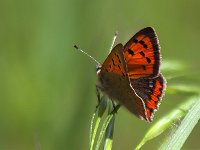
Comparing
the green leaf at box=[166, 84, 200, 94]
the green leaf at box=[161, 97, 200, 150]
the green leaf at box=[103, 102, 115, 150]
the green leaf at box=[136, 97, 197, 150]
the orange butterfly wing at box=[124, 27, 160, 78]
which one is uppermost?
the orange butterfly wing at box=[124, 27, 160, 78]

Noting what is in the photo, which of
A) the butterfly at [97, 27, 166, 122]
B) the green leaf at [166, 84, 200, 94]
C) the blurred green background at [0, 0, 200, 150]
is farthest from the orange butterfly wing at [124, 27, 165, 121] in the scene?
the blurred green background at [0, 0, 200, 150]

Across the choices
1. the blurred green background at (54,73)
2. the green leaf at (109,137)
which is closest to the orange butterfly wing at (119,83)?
the green leaf at (109,137)

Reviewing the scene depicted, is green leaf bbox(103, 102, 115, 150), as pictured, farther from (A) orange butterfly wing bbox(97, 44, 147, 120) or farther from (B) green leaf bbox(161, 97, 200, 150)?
(A) orange butterfly wing bbox(97, 44, 147, 120)

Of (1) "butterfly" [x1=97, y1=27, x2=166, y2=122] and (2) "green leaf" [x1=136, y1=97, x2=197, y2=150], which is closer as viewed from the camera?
(2) "green leaf" [x1=136, y1=97, x2=197, y2=150]

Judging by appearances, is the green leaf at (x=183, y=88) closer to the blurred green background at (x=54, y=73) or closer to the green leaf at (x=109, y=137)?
the green leaf at (x=109, y=137)

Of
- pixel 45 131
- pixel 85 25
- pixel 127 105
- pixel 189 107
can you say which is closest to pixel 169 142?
pixel 189 107

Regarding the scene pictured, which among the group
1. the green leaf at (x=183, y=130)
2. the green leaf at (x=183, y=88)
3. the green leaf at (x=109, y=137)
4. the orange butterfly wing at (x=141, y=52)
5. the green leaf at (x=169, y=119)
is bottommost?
the green leaf at (x=169, y=119)
